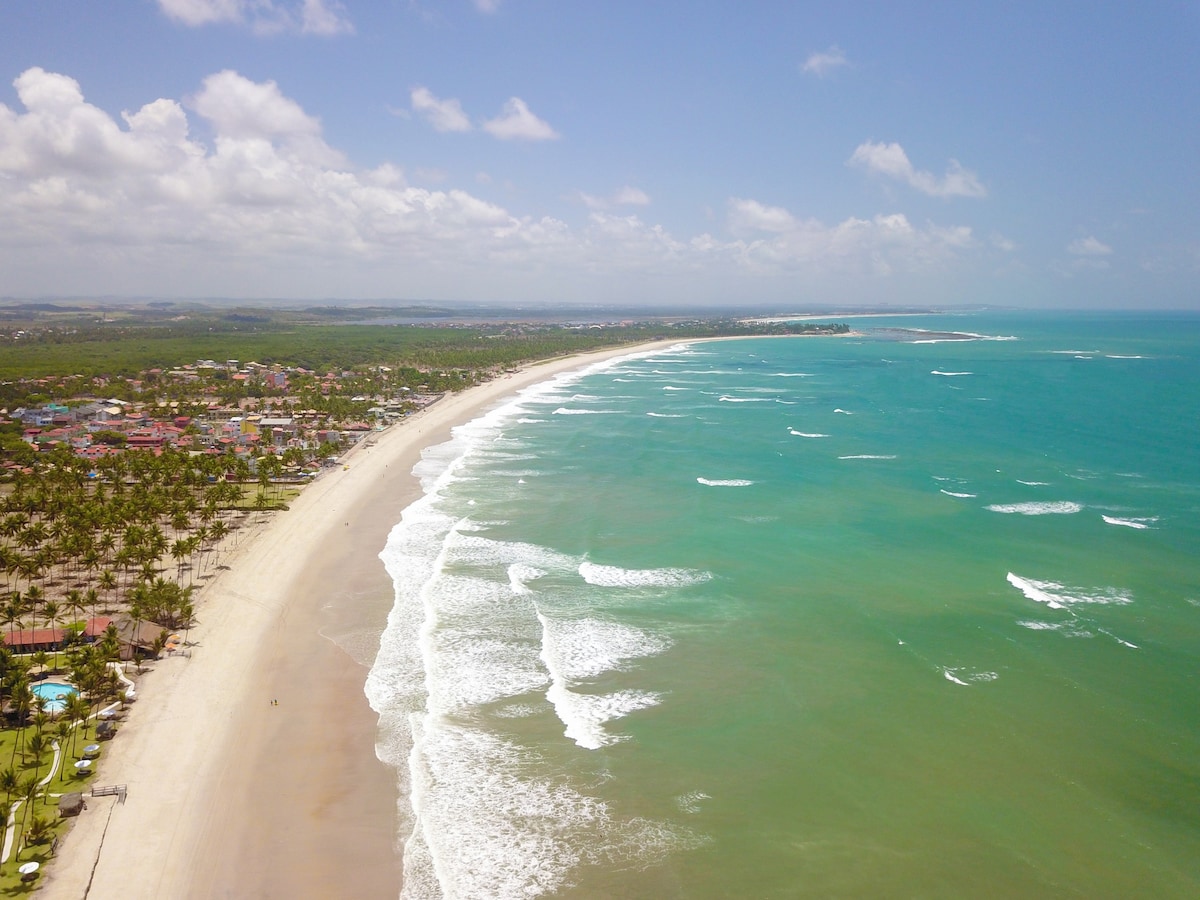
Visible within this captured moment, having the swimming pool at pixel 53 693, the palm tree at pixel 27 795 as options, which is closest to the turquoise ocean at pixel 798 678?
the palm tree at pixel 27 795

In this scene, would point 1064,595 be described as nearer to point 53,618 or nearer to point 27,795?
point 27,795

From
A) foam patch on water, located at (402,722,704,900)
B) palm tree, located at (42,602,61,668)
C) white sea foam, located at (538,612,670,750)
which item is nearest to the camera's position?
foam patch on water, located at (402,722,704,900)

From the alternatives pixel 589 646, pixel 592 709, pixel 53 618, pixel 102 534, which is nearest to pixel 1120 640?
pixel 589 646

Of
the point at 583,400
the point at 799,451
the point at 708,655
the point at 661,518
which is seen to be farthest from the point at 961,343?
the point at 708,655

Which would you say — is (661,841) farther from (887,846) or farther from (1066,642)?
(1066,642)

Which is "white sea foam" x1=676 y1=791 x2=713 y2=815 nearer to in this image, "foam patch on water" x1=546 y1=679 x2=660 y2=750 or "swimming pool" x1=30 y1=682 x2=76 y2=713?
"foam patch on water" x1=546 y1=679 x2=660 y2=750

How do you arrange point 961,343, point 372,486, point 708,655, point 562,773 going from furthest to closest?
1. point 961,343
2. point 372,486
3. point 708,655
4. point 562,773

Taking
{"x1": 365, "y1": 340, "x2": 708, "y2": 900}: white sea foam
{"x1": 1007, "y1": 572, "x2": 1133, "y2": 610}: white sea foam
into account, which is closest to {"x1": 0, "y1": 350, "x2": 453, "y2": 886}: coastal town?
{"x1": 365, "y1": 340, "x2": 708, "y2": 900}: white sea foam
